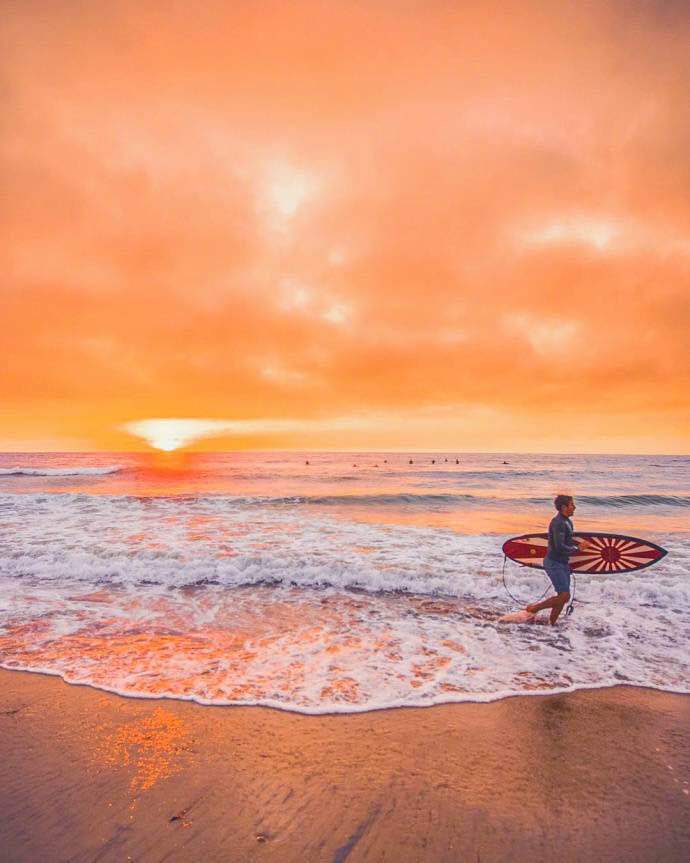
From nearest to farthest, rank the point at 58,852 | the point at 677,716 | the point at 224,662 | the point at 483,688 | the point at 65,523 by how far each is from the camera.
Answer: the point at 58,852 → the point at 677,716 → the point at 483,688 → the point at 224,662 → the point at 65,523

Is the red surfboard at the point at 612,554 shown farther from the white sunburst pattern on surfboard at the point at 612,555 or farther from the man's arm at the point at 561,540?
the man's arm at the point at 561,540

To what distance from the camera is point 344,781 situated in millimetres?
3977

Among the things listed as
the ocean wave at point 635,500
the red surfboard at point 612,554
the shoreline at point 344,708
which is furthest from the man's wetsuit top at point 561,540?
the ocean wave at point 635,500

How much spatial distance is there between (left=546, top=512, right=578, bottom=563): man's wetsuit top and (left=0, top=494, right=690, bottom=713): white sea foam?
4.26ft

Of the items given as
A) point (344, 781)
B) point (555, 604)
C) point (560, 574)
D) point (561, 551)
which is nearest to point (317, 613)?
point (555, 604)

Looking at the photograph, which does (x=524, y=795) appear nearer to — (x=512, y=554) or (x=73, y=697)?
(x=73, y=697)

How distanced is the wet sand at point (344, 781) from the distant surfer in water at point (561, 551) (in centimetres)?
245

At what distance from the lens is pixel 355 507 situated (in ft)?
83.4

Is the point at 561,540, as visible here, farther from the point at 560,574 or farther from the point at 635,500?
the point at 635,500

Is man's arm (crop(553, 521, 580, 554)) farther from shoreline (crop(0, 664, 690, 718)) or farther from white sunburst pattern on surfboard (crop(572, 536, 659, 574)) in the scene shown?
shoreline (crop(0, 664, 690, 718))

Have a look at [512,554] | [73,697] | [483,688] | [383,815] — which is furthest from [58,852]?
[512,554]

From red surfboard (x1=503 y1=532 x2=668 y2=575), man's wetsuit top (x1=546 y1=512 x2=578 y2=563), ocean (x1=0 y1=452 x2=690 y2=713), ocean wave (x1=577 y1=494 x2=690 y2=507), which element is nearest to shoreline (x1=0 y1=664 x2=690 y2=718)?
ocean (x1=0 y1=452 x2=690 y2=713)

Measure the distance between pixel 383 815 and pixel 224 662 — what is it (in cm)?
A: 365

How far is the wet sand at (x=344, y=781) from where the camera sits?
3293 millimetres
